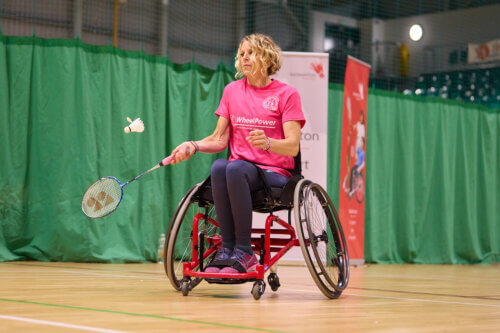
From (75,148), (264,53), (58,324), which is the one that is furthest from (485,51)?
(58,324)

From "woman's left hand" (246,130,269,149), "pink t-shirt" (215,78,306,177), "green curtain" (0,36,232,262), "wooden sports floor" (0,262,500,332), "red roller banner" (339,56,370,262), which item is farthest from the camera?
"red roller banner" (339,56,370,262)

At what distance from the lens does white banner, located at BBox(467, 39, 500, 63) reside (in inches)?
336

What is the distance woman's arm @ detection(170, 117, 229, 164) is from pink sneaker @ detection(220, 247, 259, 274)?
0.42 meters

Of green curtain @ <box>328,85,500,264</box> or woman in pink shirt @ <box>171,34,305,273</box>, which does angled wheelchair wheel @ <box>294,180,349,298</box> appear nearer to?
woman in pink shirt @ <box>171,34,305,273</box>

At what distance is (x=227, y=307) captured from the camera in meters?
2.47

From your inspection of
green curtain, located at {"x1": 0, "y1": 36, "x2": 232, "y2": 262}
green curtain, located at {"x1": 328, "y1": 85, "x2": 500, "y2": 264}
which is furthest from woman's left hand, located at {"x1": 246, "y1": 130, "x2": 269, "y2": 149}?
green curtain, located at {"x1": 328, "y1": 85, "x2": 500, "y2": 264}

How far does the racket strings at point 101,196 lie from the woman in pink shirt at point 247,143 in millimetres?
283

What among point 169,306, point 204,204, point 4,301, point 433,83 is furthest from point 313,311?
point 433,83

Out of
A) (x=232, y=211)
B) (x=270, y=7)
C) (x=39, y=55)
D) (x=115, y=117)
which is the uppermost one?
(x=270, y=7)

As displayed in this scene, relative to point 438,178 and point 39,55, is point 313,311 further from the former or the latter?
point 438,178

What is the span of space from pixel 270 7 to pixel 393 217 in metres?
2.36

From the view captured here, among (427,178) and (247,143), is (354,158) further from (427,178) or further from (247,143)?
(247,143)

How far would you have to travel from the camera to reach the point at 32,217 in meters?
5.56

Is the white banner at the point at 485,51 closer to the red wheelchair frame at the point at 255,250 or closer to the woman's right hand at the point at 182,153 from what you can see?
the red wheelchair frame at the point at 255,250
